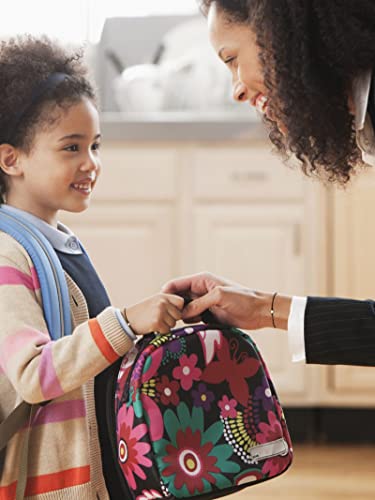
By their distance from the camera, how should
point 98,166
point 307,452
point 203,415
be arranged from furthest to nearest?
point 307,452 < point 98,166 < point 203,415

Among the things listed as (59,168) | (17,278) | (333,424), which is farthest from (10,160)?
(333,424)

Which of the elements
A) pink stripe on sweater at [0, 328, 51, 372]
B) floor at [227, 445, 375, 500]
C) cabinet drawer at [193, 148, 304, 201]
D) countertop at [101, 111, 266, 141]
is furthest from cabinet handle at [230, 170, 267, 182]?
pink stripe on sweater at [0, 328, 51, 372]

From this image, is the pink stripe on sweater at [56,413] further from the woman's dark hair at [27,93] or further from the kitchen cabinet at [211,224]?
the kitchen cabinet at [211,224]

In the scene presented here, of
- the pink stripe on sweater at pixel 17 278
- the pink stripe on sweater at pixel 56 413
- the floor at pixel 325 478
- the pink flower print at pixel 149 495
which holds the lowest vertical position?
the floor at pixel 325 478

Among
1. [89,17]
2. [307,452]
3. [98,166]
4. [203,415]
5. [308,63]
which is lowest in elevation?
[307,452]

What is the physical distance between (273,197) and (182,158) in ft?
0.97

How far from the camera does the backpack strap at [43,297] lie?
119 centimetres

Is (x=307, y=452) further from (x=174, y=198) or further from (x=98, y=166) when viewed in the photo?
(x=98, y=166)

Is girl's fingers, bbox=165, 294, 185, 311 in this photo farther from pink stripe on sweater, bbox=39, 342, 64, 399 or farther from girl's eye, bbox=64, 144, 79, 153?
girl's eye, bbox=64, 144, 79, 153

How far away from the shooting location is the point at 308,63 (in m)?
1.27

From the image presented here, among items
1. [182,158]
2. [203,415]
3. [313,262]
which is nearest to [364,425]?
[313,262]

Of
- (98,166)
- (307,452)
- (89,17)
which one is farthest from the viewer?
(89,17)

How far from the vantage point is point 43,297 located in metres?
1.21

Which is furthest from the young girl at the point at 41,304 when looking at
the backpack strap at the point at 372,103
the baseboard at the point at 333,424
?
the baseboard at the point at 333,424
